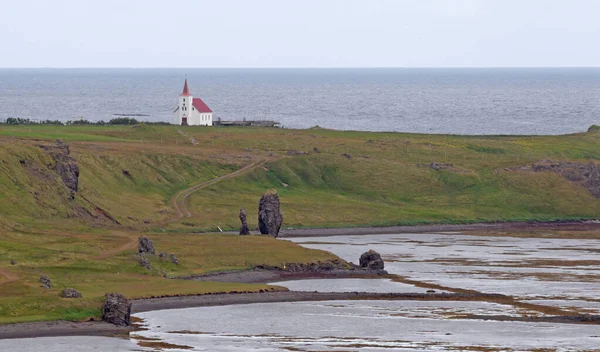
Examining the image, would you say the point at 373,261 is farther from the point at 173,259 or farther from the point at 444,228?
the point at 444,228

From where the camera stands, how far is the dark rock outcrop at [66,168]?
120 m

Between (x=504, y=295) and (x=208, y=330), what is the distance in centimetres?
2482

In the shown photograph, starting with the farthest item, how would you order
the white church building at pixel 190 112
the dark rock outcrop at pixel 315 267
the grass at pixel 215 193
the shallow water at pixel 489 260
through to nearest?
the white church building at pixel 190 112, the dark rock outcrop at pixel 315 267, the shallow water at pixel 489 260, the grass at pixel 215 193

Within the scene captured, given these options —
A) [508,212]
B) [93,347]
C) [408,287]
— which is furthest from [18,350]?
[508,212]

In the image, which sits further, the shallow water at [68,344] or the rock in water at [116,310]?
the rock in water at [116,310]

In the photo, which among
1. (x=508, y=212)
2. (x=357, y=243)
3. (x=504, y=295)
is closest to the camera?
(x=504, y=295)

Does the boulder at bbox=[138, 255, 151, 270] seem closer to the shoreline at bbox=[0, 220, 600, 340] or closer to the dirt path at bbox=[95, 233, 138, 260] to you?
the dirt path at bbox=[95, 233, 138, 260]

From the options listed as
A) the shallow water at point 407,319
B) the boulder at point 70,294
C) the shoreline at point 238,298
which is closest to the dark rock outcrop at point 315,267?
the shoreline at point 238,298

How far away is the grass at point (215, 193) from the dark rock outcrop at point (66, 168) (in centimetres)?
80

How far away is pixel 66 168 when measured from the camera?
121 m

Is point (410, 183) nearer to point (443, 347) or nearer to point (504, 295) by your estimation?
point (504, 295)

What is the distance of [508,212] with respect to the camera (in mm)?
147625

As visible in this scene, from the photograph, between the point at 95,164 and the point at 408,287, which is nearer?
the point at 408,287

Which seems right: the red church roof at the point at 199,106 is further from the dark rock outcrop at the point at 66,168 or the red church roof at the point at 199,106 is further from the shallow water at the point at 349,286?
the shallow water at the point at 349,286
